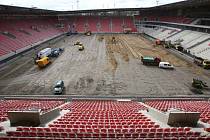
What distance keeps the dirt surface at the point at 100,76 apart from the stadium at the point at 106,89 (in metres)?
0.12

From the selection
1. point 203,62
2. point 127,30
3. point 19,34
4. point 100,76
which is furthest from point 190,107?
point 127,30

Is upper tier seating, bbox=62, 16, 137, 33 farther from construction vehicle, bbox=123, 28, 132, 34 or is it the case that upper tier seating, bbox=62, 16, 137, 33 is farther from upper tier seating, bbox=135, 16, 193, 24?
upper tier seating, bbox=135, 16, 193, 24

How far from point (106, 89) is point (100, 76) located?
19.1 feet

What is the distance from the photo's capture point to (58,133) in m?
8.92

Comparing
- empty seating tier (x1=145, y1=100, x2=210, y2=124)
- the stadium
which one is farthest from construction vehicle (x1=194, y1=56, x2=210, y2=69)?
empty seating tier (x1=145, y1=100, x2=210, y2=124)

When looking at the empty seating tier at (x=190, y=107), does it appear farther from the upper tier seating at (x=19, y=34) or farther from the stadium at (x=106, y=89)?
the upper tier seating at (x=19, y=34)

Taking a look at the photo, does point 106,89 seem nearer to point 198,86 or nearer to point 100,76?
point 100,76

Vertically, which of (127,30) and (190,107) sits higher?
(127,30)

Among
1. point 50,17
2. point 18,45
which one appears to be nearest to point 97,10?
point 50,17

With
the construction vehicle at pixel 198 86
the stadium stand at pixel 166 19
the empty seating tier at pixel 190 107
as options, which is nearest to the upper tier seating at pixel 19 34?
the construction vehicle at pixel 198 86

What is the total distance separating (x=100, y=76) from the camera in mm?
35656

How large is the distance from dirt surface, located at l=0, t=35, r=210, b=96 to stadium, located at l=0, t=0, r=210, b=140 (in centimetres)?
12

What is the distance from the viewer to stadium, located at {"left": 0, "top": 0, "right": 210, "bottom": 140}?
9.92 m

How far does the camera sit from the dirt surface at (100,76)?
29.8m
